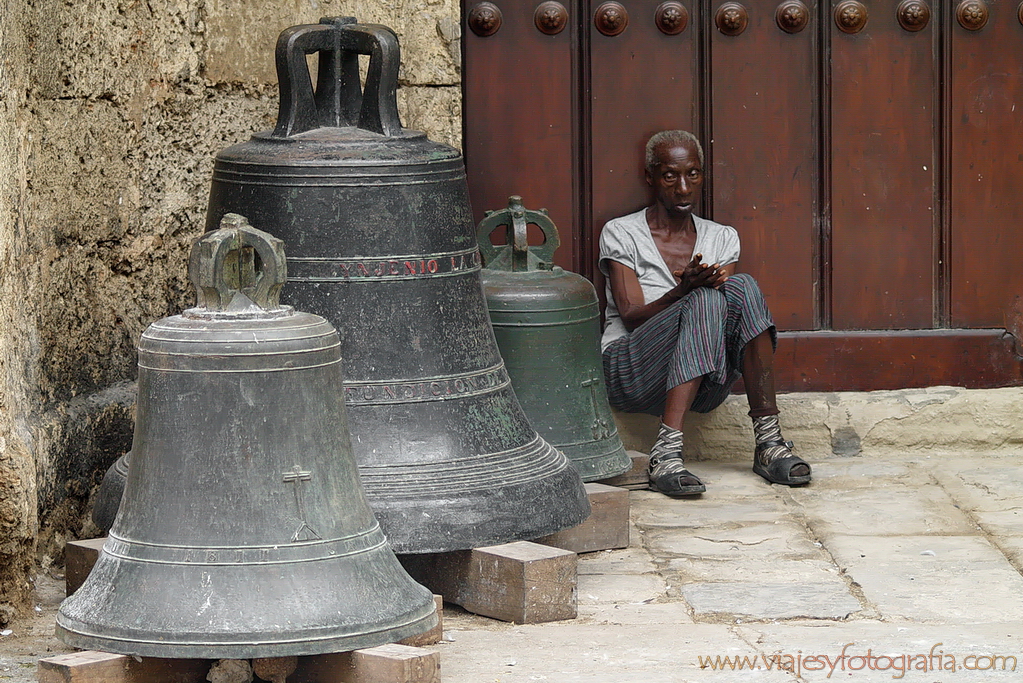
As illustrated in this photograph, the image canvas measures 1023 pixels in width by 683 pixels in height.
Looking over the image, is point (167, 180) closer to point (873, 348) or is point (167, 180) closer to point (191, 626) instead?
point (191, 626)

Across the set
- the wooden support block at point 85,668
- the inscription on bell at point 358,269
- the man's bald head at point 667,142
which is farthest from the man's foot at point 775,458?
the wooden support block at point 85,668

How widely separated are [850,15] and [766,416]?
1272 mm

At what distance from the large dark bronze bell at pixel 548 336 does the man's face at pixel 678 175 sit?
672 mm

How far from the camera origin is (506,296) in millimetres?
4098

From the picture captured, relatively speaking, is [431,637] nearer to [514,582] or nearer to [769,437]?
[514,582]

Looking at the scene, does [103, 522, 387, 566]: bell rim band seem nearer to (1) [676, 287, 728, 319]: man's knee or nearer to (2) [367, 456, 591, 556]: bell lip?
(2) [367, 456, 591, 556]: bell lip

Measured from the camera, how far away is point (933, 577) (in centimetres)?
376

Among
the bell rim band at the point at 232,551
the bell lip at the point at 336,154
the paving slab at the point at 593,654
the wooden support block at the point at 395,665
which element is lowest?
the paving slab at the point at 593,654

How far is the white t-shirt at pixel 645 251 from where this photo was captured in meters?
4.80

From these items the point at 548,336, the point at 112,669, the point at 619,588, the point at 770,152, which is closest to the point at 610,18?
the point at 770,152

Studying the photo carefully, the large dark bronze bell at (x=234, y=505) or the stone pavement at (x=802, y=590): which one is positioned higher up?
the large dark bronze bell at (x=234, y=505)

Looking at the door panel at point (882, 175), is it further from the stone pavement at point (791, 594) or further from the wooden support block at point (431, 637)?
the wooden support block at point (431, 637)

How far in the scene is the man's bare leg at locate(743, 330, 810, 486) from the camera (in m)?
4.66

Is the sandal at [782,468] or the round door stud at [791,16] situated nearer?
the sandal at [782,468]
